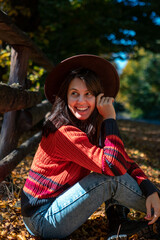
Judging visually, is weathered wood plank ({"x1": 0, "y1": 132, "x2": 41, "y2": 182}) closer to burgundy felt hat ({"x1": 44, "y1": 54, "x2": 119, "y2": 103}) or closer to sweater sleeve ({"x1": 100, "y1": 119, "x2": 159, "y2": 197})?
burgundy felt hat ({"x1": 44, "y1": 54, "x2": 119, "y2": 103})

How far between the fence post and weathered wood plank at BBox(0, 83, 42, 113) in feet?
0.83

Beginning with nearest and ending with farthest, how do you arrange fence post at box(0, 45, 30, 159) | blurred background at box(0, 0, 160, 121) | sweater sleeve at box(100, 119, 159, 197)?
sweater sleeve at box(100, 119, 159, 197) → fence post at box(0, 45, 30, 159) → blurred background at box(0, 0, 160, 121)

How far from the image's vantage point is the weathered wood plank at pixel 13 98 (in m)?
1.57

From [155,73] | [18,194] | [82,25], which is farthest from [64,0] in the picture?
[155,73]

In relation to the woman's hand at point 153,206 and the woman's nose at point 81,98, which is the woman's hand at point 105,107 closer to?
the woman's nose at point 81,98

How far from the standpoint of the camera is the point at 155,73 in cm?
1662

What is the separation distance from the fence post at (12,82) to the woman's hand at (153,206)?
139 cm

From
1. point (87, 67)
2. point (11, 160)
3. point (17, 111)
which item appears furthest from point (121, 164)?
point (17, 111)

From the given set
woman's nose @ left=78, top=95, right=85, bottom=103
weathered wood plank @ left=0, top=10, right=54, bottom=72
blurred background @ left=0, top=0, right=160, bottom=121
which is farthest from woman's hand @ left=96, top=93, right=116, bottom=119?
blurred background @ left=0, top=0, right=160, bottom=121

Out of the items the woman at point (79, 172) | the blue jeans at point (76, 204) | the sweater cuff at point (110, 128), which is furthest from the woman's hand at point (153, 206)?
the sweater cuff at point (110, 128)

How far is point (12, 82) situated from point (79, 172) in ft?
3.82

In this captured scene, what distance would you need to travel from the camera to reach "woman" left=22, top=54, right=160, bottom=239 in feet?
5.07

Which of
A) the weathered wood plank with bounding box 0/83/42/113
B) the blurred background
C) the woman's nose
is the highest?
the blurred background

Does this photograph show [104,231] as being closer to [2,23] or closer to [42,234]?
[42,234]
